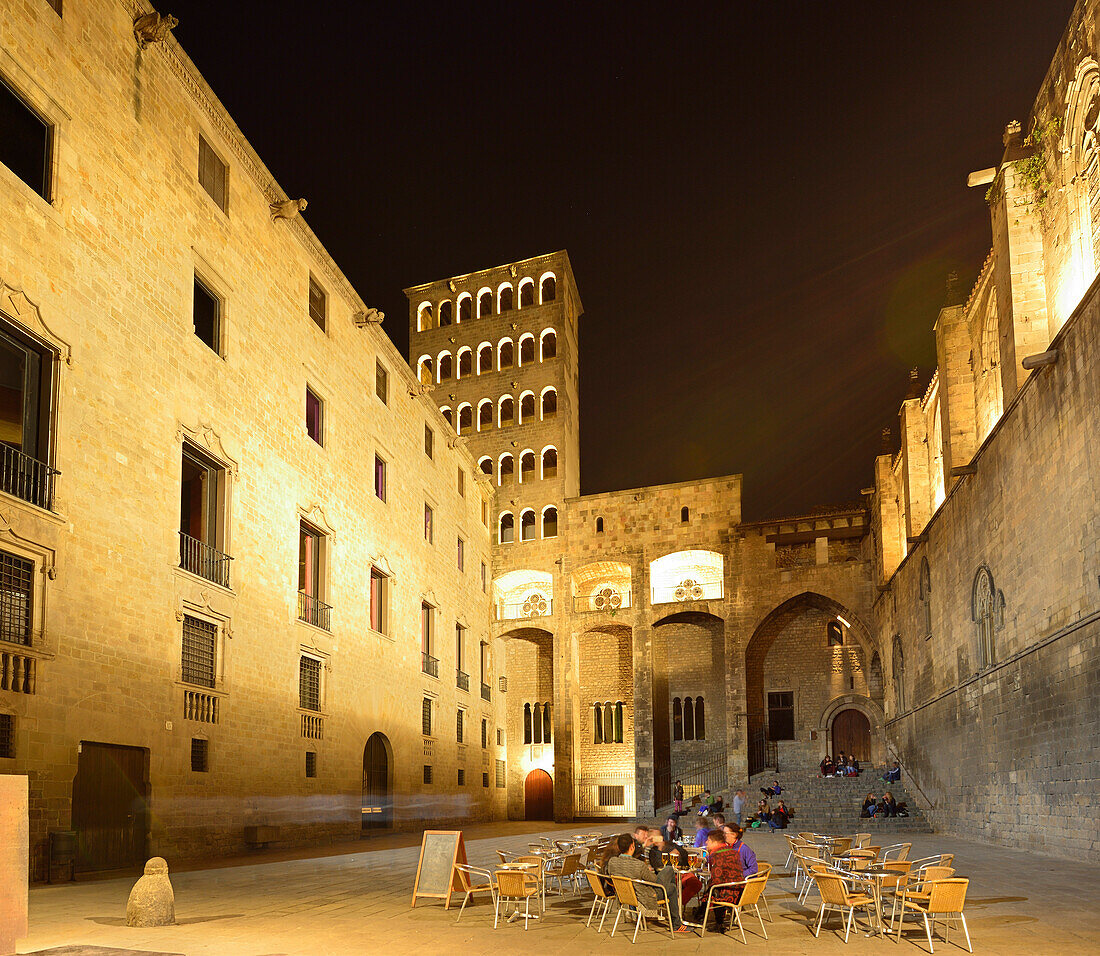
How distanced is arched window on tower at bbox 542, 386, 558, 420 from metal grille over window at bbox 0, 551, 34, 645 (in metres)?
26.9

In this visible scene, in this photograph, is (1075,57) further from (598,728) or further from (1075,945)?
(598,728)

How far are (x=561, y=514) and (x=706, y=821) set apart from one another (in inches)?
988

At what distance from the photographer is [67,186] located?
43.5ft

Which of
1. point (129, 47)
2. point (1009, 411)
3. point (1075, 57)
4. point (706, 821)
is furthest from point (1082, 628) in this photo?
point (129, 47)

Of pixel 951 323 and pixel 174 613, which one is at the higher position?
pixel 951 323

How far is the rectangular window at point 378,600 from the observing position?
2434 cm

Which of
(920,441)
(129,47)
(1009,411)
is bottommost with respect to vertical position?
(1009,411)

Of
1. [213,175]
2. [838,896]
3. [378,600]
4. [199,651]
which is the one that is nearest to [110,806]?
[199,651]

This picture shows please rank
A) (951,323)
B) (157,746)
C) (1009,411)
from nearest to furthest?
1. (157,746)
2. (1009,411)
3. (951,323)

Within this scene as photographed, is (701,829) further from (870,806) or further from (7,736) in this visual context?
(870,806)

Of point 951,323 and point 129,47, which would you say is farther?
point 951,323

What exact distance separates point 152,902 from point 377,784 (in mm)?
15670

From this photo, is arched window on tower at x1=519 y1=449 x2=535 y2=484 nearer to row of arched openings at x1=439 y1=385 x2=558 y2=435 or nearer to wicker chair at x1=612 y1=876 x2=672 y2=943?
row of arched openings at x1=439 y1=385 x2=558 y2=435

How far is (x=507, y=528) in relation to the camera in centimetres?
3741
